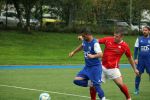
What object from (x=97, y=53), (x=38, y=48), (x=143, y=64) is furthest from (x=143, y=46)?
(x=38, y=48)

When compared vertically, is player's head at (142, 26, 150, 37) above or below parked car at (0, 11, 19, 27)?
above

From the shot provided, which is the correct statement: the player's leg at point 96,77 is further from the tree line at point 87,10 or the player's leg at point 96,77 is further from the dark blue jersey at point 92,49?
the tree line at point 87,10

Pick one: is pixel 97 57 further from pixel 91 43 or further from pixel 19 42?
pixel 19 42

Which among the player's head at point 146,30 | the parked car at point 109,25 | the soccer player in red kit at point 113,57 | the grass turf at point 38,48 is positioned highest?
the player's head at point 146,30

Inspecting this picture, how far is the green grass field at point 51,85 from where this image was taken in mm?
14438

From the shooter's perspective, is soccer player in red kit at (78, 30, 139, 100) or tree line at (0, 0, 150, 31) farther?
tree line at (0, 0, 150, 31)

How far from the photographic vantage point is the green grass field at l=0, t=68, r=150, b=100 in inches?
568

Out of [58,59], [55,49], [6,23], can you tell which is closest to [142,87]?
[58,59]

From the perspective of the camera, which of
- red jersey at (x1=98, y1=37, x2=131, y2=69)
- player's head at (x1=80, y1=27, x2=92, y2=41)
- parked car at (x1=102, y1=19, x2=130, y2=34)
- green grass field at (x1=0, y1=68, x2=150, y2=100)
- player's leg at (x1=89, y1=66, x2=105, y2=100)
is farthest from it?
parked car at (x1=102, y1=19, x2=130, y2=34)

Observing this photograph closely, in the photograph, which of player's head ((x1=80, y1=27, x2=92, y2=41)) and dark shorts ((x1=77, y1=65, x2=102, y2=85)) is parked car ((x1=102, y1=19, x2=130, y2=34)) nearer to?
dark shorts ((x1=77, y1=65, x2=102, y2=85))

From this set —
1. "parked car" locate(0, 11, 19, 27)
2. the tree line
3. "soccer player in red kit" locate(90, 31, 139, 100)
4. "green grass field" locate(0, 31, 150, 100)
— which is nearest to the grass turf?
"green grass field" locate(0, 31, 150, 100)

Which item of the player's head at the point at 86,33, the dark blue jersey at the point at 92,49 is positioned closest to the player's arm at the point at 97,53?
the dark blue jersey at the point at 92,49

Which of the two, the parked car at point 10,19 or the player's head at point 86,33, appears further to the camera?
the parked car at point 10,19

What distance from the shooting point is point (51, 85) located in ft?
56.5
